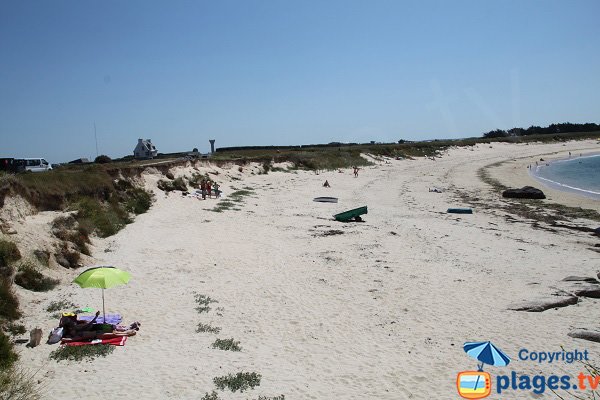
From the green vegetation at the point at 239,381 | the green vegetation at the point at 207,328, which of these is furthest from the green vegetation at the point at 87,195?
the green vegetation at the point at 239,381

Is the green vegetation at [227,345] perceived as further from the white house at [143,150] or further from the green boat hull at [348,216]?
the white house at [143,150]

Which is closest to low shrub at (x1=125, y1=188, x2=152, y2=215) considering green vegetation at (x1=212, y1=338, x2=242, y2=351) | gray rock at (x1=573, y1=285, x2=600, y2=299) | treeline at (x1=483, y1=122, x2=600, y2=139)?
green vegetation at (x1=212, y1=338, x2=242, y2=351)

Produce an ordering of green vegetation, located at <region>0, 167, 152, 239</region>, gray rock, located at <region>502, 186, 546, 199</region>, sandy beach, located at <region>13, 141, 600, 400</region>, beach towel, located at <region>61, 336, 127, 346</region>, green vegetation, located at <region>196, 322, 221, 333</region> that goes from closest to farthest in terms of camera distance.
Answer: sandy beach, located at <region>13, 141, 600, 400</region>, beach towel, located at <region>61, 336, 127, 346</region>, green vegetation, located at <region>196, 322, 221, 333</region>, green vegetation, located at <region>0, 167, 152, 239</region>, gray rock, located at <region>502, 186, 546, 199</region>

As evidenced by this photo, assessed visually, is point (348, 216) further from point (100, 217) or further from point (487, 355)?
point (487, 355)

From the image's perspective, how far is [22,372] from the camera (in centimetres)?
833

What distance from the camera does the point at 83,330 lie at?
10.2m

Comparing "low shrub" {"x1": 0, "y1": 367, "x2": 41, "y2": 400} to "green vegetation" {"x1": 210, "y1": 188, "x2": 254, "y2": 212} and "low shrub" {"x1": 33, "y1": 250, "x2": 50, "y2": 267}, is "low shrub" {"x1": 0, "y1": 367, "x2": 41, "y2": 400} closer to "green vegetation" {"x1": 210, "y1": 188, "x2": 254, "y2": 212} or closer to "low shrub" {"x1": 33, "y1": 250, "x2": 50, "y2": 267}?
"low shrub" {"x1": 33, "y1": 250, "x2": 50, "y2": 267}

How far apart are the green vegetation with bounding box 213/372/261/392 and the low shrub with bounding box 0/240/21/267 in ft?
27.1

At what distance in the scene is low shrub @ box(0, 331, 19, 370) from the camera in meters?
8.43

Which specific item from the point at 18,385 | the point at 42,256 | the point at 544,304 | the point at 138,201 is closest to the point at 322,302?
the point at 544,304

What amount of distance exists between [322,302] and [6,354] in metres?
8.08

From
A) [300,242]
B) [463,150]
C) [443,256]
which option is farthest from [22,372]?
[463,150]

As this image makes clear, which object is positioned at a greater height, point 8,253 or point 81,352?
point 8,253

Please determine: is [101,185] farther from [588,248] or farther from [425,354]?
[588,248]
